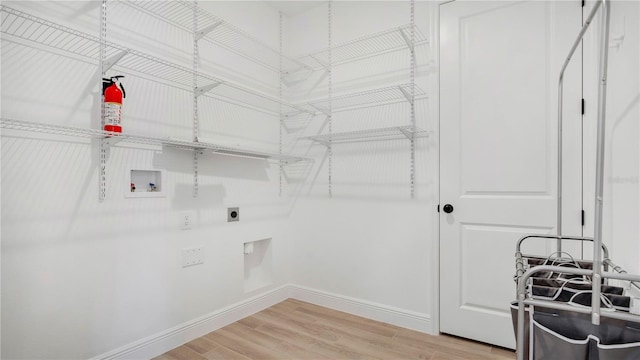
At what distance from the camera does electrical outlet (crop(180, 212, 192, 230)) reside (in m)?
2.09

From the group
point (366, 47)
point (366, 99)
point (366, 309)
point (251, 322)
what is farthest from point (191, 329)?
point (366, 47)

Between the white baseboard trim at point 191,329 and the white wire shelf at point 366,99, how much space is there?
1640 mm

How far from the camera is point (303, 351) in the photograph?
202 cm

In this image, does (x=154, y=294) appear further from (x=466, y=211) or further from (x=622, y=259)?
(x=622, y=259)

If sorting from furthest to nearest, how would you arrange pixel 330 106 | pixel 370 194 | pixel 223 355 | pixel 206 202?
pixel 330 106
pixel 370 194
pixel 206 202
pixel 223 355

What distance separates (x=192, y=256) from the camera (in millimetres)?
2135

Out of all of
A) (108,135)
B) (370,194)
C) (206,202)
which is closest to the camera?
(108,135)

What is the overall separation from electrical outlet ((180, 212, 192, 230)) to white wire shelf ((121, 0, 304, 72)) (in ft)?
4.02

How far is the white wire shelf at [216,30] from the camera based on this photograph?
6.48 ft

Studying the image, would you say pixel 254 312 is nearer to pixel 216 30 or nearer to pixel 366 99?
pixel 366 99

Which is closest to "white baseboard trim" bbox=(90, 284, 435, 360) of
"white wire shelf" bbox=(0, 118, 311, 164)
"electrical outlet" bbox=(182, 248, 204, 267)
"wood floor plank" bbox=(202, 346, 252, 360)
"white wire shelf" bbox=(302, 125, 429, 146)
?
"wood floor plank" bbox=(202, 346, 252, 360)

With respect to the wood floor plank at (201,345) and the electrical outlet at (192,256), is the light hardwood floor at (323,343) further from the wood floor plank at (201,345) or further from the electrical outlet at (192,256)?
the electrical outlet at (192,256)

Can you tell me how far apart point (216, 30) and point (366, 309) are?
2397 millimetres

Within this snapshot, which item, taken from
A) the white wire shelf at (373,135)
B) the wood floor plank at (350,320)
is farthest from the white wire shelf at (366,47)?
the wood floor plank at (350,320)
